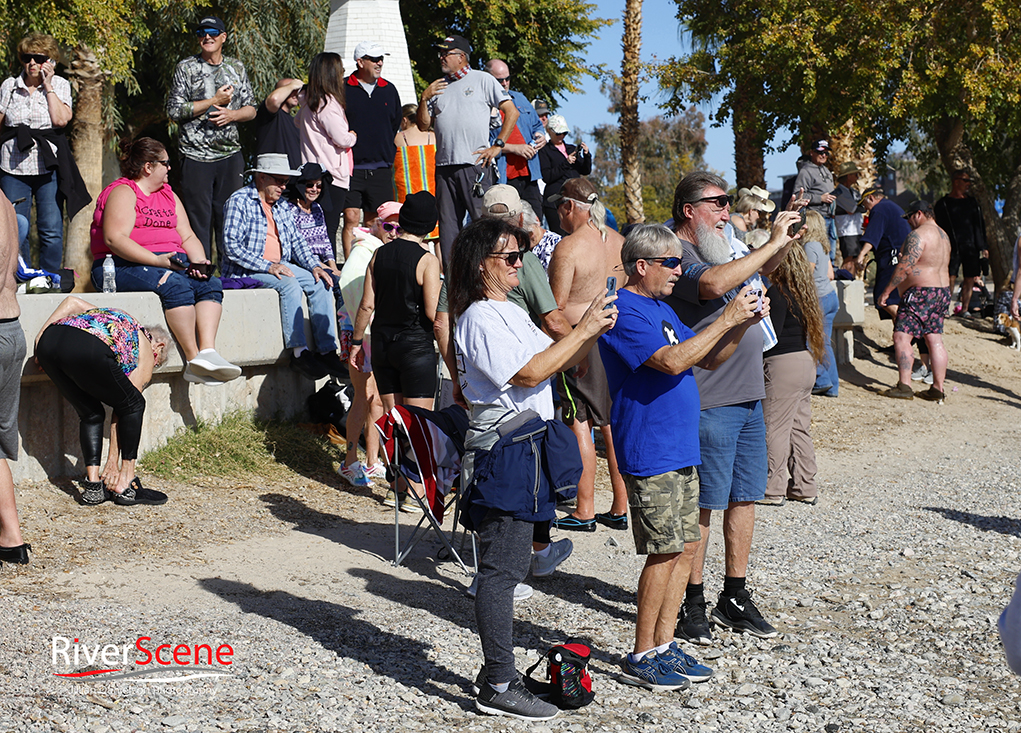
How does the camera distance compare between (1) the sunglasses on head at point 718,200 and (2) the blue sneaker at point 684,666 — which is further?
(1) the sunglasses on head at point 718,200

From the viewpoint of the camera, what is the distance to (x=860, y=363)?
13.8 m

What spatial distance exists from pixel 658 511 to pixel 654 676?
72 centimetres

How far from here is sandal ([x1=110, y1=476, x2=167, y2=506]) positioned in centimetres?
671

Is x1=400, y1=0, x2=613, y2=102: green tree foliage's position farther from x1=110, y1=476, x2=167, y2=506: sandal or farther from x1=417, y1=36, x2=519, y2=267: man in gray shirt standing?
x1=110, y1=476, x2=167, y2=506: sandal

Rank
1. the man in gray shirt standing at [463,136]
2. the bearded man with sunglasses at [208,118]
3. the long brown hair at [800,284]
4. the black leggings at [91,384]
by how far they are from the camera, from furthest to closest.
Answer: the man in gray shirt standing at [463,136] → the bearded man with sunglasses at [208,118] → the long brown hair at [800,284] → the black leggings at [91,384]

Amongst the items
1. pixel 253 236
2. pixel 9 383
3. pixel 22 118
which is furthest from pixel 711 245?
pixel 22 118

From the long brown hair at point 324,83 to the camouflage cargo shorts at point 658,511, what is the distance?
6183 millimetres

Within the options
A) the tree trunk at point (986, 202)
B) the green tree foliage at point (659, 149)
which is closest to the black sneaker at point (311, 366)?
the tree trunk at point (986, 202)

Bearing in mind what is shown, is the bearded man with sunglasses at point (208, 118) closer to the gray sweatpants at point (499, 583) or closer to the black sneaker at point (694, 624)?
the black sneaker at point (694, 624)

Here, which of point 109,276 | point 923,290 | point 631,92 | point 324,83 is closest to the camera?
point 109,276

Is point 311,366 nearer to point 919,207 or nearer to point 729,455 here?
point 729,455

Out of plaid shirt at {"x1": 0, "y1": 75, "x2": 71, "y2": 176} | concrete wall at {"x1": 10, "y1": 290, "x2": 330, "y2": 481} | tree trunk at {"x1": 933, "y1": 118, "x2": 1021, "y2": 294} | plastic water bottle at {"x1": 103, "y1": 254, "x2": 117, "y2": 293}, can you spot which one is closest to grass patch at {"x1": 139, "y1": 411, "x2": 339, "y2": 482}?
concrete wall at {"x1": 10, "y1": 290, "x2": 330, "y2": 481}

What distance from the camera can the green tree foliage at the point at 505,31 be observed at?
23.8 meters

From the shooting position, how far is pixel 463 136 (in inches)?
361
